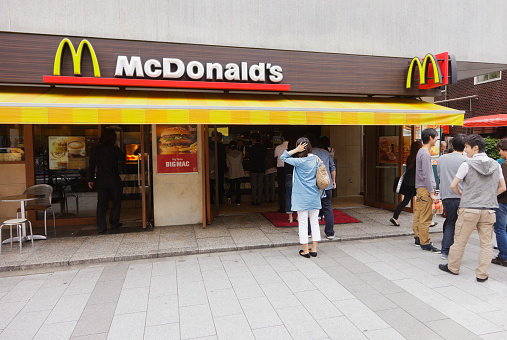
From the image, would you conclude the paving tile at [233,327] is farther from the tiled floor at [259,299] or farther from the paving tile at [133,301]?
the paving tile at [133,301]

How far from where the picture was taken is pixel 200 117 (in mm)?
5418

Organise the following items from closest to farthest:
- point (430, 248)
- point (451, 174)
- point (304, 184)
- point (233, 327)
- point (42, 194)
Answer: point (233, 327), point (451, 174), point (304, 184), point (430, 248), point (42, 194)

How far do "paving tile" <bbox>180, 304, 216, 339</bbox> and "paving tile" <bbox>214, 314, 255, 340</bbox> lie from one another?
72 millimetres

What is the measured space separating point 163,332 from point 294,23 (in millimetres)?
6292

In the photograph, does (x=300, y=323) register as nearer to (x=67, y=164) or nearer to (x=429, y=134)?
(x=429, y=134)

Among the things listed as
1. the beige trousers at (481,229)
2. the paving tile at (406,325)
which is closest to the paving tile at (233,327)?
the paving tile at (406,325)

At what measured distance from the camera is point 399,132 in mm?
8312

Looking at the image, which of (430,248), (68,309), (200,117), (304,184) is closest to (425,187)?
(430,248)

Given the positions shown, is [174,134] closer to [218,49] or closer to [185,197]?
[185,197]

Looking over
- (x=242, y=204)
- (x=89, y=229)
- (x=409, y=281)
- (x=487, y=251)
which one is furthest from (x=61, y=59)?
(x=487, y=251)

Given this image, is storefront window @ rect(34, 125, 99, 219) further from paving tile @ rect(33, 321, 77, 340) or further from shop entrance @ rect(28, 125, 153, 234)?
paving tile @ rect(33, 321, 77, 340)

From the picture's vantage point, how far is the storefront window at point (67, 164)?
7.22m

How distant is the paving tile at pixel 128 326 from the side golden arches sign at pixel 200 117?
2.86 m

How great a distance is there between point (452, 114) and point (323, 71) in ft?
8.92
